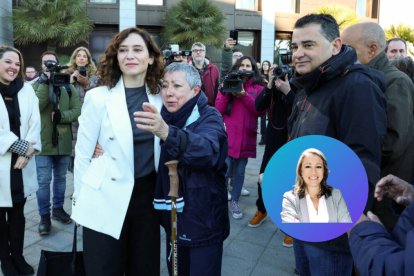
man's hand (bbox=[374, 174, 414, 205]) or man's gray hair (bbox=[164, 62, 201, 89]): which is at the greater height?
man's gray hair (bbox=[164, 62, 201, 89])

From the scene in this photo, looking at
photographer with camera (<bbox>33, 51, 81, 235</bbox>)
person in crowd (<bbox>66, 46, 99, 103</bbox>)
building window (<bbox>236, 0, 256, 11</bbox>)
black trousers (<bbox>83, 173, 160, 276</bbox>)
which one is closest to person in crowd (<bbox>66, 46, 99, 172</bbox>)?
person in crowd (<bbox>66, 46, 99, 103</bbox>)

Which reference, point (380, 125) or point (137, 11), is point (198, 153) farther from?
point (137, 11)

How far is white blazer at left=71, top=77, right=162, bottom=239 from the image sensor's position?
2.06 m

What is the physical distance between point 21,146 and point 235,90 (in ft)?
7.37

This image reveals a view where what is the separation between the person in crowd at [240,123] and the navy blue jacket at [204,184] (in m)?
2.22

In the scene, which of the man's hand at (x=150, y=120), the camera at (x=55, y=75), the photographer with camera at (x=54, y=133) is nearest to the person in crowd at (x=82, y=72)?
the photographer with camera at (x=54, y=133)

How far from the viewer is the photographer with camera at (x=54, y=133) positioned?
3820 millimetres

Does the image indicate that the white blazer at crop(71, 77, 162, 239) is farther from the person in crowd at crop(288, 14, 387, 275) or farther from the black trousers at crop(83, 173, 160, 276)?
the person in crowd at crop(288, 14, 387, 275)

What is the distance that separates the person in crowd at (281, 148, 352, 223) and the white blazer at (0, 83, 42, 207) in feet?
7.87

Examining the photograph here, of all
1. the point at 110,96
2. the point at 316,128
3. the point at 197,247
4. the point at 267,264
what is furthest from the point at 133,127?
the point at 267,264

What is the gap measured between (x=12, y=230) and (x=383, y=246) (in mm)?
2883

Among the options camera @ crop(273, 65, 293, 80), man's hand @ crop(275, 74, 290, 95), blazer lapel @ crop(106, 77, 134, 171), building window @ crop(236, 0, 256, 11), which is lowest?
blazer lapel @ crop(106, 77, 134, 171)

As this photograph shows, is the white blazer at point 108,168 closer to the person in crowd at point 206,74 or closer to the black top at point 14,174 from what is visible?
the black top at point 14,174

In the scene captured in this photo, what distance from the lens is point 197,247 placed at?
203 centimetres
